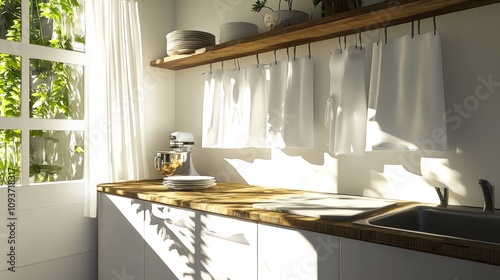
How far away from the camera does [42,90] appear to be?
242cm

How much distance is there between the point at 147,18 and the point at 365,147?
1808mm

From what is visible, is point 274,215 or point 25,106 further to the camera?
point 25,106

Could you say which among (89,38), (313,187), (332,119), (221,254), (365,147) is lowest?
(221,254)

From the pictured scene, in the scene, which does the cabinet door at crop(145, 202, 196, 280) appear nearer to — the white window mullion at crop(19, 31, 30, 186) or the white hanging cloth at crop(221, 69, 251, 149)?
the white hanging cloth at crop(221, 69, 251, 149)

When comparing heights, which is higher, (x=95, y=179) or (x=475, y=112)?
(x=475, y=112)

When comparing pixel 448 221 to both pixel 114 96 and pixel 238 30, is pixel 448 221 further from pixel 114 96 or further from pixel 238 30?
pixel 114 96

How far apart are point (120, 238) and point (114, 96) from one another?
872 millimetres

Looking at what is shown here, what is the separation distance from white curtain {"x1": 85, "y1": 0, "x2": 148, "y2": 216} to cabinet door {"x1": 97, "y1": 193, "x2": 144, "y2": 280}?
15 centimetres

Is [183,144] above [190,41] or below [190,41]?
below

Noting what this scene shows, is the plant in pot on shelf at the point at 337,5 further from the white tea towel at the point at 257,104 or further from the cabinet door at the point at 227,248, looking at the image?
the cabinet door at the point at 227,248

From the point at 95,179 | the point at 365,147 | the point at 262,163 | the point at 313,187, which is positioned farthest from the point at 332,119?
the point at 95,179

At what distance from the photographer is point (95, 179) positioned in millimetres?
2461

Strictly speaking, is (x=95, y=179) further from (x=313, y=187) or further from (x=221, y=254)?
(x=313, y=187)

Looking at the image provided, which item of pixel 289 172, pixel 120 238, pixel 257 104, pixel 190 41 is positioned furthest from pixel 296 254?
pixel 190 41
